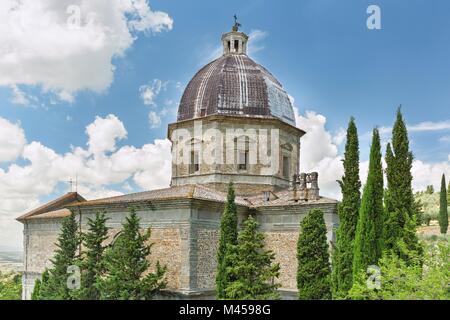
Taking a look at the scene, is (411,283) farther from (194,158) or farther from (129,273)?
(194,158)

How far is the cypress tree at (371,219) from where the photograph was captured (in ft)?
46.4

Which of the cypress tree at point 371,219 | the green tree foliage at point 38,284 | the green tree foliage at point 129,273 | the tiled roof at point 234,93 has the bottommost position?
the green tree foliage at point 38,284

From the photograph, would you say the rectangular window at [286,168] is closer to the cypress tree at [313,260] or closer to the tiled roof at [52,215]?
the cypress tree at [313,260]

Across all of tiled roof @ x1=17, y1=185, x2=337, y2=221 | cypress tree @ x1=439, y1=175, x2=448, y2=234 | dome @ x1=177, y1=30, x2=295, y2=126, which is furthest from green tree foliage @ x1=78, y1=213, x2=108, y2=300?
cypress tree @ x1=439, y1=175, x2=448, y2=234

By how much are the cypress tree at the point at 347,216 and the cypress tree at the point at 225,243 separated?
3748 millimetres

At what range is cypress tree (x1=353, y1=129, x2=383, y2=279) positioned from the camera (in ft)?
46.4

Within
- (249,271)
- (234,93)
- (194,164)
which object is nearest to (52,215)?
(194,164)

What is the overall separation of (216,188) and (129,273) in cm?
729

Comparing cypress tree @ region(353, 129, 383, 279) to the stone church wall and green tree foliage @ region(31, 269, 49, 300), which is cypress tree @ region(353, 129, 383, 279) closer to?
the stone church wall

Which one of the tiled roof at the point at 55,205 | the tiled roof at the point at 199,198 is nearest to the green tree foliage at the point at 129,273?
the tiled roof at the point at 199,198

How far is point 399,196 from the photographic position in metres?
15.5

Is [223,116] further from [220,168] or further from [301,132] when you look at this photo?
[301,132]
